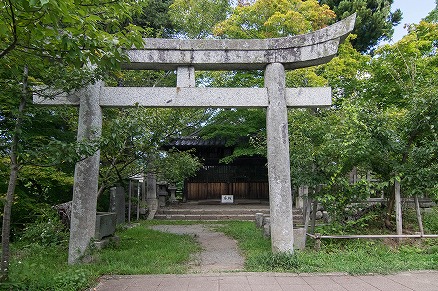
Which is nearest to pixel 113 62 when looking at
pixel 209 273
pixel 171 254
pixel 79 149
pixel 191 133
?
pixel 79 149

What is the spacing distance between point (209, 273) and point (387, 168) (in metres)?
5.27

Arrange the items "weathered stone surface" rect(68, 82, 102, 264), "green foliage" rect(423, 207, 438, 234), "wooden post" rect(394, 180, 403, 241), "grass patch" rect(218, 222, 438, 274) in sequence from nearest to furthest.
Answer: "grass patch" rect(218, 222, 438, 274) → "weathered stone surface" rect(68, 82, 102, 264) → "wooden post" rect(394, 180, 403, 241) → "green foliage" rect(423, 207, 438, 234)

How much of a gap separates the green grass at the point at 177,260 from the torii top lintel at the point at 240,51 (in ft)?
13.3

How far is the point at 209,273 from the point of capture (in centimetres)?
602

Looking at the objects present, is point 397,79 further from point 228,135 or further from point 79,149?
point 79,149

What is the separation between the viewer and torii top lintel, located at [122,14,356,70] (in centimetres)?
679

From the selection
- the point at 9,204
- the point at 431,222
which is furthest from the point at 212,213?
the point at 9,204

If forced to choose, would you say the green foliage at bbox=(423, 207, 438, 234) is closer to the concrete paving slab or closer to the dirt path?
the concrete paving slab

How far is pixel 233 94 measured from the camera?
271 inches

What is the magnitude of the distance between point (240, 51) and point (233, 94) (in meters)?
0.93

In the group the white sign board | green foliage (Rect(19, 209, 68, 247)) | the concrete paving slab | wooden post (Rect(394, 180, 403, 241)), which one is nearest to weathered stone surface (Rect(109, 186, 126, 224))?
green foliage (Rect(19, 209, 68, 247))

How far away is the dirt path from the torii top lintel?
4.18 metres

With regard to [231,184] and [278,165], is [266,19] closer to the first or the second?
[231,184]

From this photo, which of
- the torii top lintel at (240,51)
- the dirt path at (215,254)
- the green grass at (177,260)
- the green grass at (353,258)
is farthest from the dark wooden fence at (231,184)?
the torii top lintel at (240,51)
